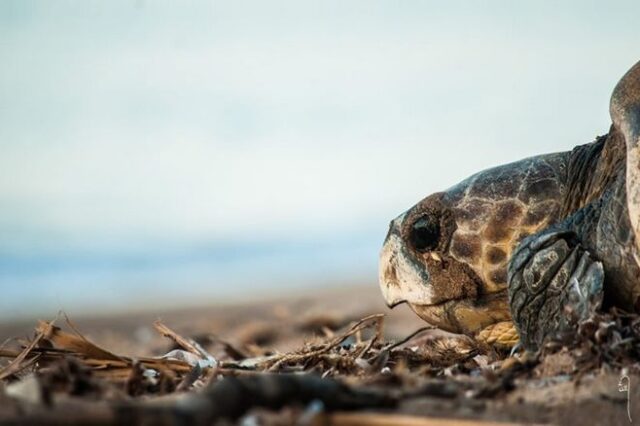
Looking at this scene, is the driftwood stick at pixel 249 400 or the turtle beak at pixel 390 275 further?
the turtle beak at pixel 390 275

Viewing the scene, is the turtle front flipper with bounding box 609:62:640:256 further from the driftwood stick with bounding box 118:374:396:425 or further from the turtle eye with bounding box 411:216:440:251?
the driftwood stick with bounding box 118:374:396:425

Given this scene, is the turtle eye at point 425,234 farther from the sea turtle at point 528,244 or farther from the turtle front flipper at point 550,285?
the turtle front flipper at point 550,285

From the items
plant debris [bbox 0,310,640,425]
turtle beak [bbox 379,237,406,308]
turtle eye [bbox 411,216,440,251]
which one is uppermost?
turtle eye [bbox 411,216,440,251]

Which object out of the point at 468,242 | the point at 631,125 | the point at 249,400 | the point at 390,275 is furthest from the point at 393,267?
the point at 249,400

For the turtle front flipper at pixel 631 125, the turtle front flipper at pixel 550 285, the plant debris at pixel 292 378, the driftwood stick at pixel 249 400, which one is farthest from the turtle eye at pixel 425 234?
the driftwood stick at pixel 249 400

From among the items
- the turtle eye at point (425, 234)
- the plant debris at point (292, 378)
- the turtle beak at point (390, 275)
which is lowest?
the plant debris at point (292, 378)

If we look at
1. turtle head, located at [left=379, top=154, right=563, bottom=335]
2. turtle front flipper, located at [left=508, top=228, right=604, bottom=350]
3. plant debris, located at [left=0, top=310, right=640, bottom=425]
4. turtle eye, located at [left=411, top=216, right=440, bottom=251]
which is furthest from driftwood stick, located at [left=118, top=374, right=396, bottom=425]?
turtle eye, located at [left=411, top=216, right=440, bottom=251]

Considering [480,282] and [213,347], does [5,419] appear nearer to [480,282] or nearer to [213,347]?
[480,282]
